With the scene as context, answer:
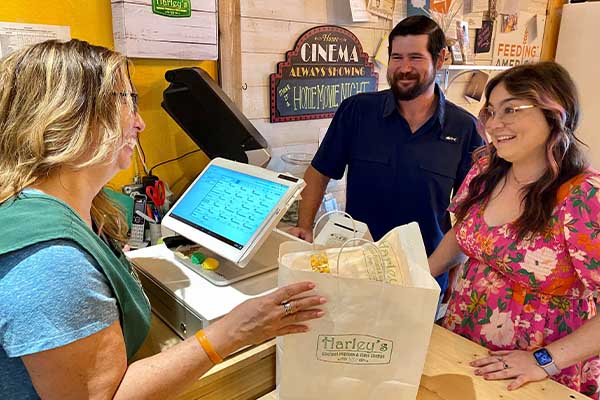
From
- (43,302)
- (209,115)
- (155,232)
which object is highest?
(209,115)

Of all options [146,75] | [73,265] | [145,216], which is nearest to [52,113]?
[73,265]

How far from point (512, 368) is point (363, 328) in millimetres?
429

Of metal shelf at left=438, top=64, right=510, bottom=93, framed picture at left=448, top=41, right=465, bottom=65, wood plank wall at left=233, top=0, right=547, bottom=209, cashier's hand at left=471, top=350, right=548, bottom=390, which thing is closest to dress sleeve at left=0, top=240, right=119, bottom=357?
cashier's hand at left=471, top=350, right=548, bottom=390

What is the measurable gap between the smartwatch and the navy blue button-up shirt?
0.78m

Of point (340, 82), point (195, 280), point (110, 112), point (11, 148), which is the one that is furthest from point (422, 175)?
point (11, 148)

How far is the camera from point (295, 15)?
1.87m

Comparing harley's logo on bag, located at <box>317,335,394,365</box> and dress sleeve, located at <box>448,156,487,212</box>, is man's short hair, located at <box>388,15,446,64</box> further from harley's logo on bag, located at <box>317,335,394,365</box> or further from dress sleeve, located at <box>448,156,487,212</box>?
harley's logo on bag, located at <box>317,335,394,365</box>

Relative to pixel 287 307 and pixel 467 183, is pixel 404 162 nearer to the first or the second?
pixel 467 183

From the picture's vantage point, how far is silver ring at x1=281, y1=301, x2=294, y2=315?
31.4 inches

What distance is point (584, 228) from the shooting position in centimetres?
103

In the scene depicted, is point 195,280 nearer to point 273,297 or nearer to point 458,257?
point 273,297

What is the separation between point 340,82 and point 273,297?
4.89 feet

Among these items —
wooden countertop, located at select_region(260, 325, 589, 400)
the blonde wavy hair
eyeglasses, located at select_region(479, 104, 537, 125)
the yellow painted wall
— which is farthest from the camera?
the yellow painted wall

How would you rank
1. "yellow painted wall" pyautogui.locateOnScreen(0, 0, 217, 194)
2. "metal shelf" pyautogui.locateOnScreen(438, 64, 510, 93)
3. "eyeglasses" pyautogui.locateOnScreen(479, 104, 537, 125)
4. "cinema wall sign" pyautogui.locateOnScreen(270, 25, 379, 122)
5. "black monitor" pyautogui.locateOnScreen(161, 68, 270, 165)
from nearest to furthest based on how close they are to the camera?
1. "eyeglasses" pyautogui.locateOnScreen(479, 104, 537, 125)
2. "yellow painted wall" pyautogui.locateOnScreen(0, 0, 217, 194)
3. "black monitor" pyautogui.locateOnScreen(161, 68, 270, 165)
4. "cinema wall sign" pyautogui.locateOnScreen(270, 25, 379, 122)
5. "metal shelf" pyautogui.locateOnScreen(438, 64, 510, 93)
